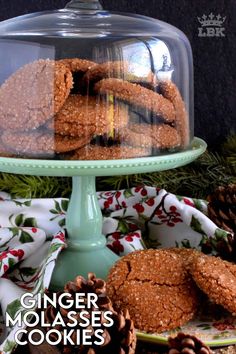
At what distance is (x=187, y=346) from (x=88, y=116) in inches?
10.5

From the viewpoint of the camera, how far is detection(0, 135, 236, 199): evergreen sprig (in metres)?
Answer: 0.98

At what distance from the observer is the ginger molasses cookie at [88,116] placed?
70 centimetres

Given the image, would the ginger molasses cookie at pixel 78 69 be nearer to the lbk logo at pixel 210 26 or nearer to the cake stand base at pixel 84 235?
the cake stand base at pixel 84 235

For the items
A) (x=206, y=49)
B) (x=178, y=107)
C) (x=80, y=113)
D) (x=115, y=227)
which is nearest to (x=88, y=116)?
(x=80, y=113)

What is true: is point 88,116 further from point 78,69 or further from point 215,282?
point 215,282

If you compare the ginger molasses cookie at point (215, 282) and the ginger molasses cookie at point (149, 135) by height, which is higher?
the ginger molasses cookie at point (149, 135)

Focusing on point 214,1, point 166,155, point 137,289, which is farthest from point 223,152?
point 137,289

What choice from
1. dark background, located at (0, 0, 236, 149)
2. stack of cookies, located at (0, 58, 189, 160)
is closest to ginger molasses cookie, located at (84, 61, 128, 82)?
Result: stack of cookies, located at (0, 58, 189, 160)

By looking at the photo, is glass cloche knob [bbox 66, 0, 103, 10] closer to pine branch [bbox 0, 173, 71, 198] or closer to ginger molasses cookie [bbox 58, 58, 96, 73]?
ginger molasses cookie [bbox 58, 58, 96, 73]

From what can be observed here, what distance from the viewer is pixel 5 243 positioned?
83cm

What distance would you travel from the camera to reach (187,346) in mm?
539

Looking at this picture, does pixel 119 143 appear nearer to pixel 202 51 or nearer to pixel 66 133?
pixel 66 133

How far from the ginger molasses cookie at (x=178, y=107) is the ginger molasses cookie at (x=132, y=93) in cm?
3

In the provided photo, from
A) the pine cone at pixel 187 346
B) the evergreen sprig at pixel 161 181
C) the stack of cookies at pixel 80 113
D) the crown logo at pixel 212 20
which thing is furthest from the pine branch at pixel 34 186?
the pine cone at pixel 187 346
